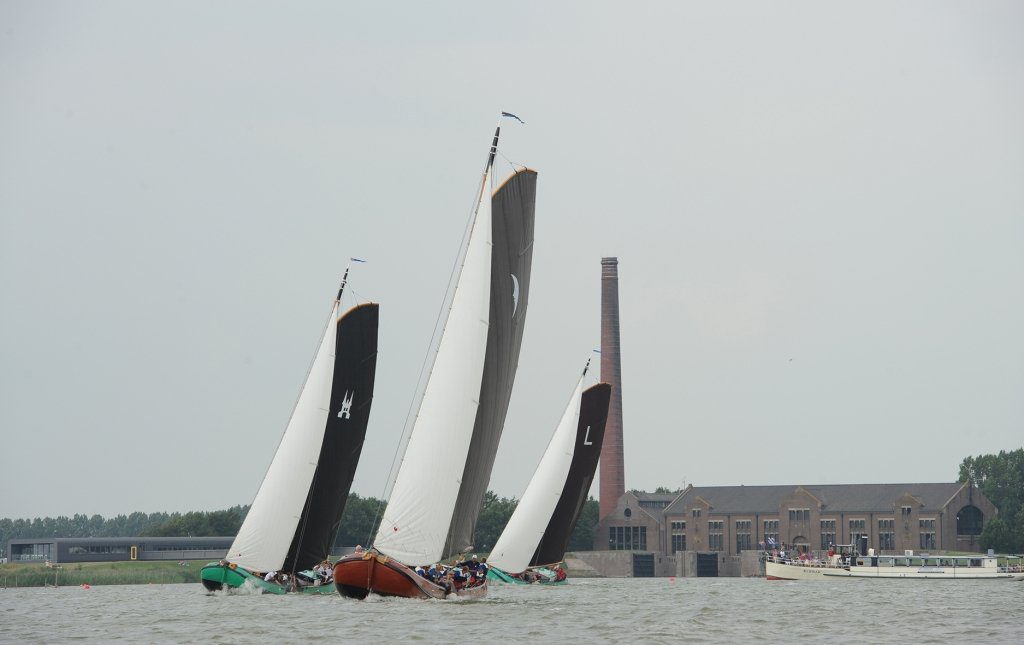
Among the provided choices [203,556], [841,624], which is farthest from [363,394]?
[203,556]

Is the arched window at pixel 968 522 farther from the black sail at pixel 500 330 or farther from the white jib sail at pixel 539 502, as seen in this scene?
the black sail at pixel 500 330

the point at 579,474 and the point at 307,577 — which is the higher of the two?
the point at 579,474

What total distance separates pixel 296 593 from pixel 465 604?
1209cm

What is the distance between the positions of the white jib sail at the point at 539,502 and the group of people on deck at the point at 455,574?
945 inches

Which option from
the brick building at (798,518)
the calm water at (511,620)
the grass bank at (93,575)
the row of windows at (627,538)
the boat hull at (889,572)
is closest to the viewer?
the calm water at (511,620)

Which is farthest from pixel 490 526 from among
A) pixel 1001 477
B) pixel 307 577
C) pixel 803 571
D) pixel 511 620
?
pixel 511 620

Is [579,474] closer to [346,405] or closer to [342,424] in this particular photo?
[342,424]

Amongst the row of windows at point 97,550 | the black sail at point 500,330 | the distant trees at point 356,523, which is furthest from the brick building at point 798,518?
the black sail at point 500,330

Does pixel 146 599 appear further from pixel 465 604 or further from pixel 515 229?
pixel 515 229

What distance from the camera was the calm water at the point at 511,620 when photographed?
120 feet

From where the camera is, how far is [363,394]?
181ft

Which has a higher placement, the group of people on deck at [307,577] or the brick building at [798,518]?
the brick building at [798,518]

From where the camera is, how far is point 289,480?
2114 inches

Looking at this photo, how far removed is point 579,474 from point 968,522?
248 ft
